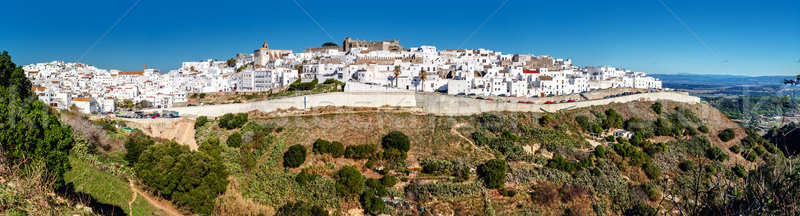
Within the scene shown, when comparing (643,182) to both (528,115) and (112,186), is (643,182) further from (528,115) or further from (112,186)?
(112,186)

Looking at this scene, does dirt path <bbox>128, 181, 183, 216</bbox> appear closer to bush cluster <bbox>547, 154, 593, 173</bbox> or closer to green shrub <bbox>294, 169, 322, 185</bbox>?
green shrub <bbox>294, 169, 322, 185</bbox>

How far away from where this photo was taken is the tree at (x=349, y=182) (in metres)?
16.9

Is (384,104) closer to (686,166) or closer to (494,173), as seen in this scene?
(494,173)

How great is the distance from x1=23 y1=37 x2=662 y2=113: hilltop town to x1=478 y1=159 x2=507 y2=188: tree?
17456 millimetres

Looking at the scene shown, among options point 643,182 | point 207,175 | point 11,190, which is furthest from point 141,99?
point 643,182

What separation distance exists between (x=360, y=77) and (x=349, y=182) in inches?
882

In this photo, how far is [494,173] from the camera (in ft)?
59.0

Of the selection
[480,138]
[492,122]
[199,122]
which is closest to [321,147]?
[480,138]

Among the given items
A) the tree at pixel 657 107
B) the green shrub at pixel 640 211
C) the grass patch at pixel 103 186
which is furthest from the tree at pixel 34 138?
the tree at pixel 657 107

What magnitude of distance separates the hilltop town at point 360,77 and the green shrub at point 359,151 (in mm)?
15053

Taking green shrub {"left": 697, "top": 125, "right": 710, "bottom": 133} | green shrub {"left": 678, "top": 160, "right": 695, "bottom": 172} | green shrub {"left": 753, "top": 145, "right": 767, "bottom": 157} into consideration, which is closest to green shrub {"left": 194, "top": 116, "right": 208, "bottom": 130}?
green shrub {"left": 678, "top": 160, "right": 695, "bottom": 172}

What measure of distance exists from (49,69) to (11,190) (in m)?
69.4

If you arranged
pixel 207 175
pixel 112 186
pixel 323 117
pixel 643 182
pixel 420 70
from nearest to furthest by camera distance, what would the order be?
pixel 112 186, pixel 207 175, pixel 643 182, pixel 323 117, pixel 420 70

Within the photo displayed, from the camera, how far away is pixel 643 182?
70.4 feet
